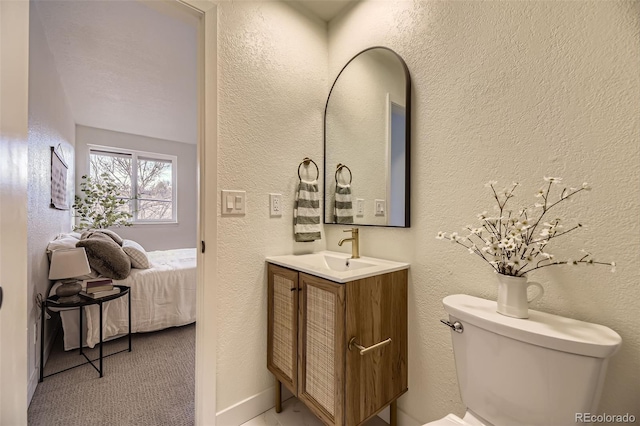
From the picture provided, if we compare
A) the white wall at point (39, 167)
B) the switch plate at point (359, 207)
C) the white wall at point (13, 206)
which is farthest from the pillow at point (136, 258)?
the switch plate at point (359, 207)

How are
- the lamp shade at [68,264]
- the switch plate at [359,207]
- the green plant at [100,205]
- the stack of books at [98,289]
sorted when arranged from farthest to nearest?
the green plant at [100,205], the stack of books at [98,289], the lamp shade at [68,264], the switch plate at [359,207]

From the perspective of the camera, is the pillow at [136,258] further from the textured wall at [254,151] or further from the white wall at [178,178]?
the white wall at [178,178]

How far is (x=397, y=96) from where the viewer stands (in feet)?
4.75

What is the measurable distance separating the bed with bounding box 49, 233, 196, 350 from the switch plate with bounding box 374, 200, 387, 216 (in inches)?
79.4

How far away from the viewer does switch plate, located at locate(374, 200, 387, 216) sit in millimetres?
1510

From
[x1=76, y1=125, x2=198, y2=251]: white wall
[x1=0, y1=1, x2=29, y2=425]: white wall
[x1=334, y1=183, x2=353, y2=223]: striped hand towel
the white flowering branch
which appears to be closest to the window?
[x1=76, y1=125, x2=198, y2=251]: white wall

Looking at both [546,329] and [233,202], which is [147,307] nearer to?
[233,202]

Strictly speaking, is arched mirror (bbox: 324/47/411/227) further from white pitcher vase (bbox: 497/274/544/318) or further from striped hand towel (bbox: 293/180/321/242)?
white pitcher vase (bbox: 497/274/544/318)

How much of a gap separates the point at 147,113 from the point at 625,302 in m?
4.64

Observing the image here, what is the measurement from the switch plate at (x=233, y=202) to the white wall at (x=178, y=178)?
3.84 metres

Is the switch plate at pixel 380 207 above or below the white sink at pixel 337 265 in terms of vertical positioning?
above

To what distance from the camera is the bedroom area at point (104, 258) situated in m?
1.69

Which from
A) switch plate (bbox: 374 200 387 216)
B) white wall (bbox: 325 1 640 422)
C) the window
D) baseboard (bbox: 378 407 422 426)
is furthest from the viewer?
the window

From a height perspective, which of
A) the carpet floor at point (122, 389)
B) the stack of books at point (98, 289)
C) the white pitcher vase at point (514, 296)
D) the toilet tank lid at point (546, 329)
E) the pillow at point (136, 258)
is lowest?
the carpet floor at point (122, 389)
